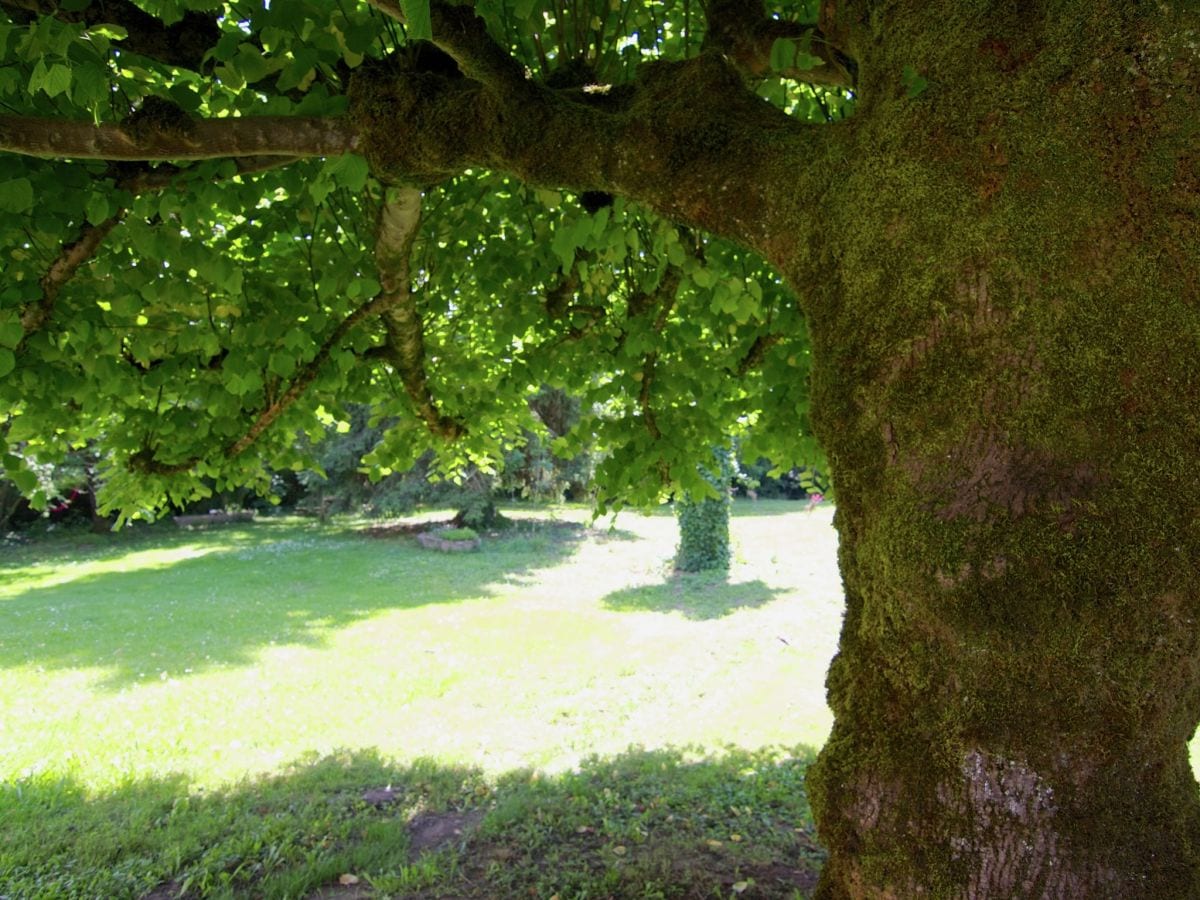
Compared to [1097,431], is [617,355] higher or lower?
higher

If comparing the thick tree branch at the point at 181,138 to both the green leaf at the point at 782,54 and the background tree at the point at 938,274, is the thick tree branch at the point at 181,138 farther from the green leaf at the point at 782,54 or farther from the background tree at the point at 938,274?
the green leaf at the point at 782,54

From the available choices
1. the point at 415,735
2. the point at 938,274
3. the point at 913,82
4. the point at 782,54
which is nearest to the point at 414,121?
the point at 782,54

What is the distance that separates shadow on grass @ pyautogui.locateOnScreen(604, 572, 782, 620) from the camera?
42.5ft

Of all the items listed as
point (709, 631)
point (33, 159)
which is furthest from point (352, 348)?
point (709, 631)

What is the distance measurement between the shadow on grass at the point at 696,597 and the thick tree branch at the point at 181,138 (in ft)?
34.4

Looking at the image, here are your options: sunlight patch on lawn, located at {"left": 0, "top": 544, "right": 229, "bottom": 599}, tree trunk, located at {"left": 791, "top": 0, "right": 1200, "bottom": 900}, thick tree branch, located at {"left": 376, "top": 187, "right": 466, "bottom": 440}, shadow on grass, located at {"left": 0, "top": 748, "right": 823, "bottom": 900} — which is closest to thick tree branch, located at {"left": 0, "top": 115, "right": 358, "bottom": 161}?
thick tree branch, located at {"left": 376, "top": 187, "right": 466, "bottom": 440}

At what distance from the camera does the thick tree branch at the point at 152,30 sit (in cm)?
316

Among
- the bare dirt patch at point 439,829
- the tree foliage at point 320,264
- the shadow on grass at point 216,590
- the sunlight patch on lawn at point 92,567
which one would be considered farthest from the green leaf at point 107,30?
the sunlight patch on lawn at point 92,567

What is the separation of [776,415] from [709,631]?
6.70 m

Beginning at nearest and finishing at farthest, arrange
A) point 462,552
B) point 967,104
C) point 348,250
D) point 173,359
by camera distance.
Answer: point 967,104 < point 173,359 < point 348,250 < point 462,552

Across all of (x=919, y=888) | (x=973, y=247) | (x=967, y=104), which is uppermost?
(x=967, y=104)

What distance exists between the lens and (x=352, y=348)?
5195mm

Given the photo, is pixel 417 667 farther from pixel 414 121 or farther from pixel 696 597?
pixel 414 121

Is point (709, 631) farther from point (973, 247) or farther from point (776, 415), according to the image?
point (973, 247)
